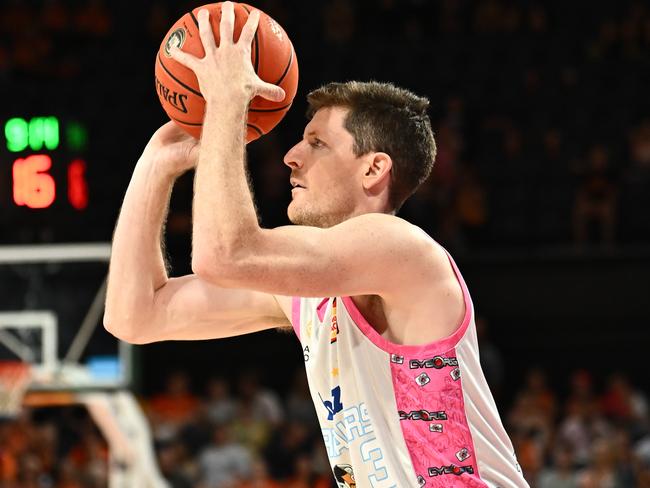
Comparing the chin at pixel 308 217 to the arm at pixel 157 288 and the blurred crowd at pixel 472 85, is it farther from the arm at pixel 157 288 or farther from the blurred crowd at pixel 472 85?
the blurred crowd at pixel 472 85

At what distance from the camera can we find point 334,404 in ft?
11.1

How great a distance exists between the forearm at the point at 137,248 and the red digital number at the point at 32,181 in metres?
4.19

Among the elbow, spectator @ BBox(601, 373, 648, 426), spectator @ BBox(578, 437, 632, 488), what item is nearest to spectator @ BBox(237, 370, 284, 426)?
spectator @ BBox(578, 437, 632, 488)

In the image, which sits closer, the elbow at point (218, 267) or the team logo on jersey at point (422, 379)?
the elbow at point (218, 267)

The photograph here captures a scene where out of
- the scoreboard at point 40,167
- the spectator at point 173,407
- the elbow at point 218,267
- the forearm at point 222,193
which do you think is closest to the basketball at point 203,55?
the forearm at point 222,193

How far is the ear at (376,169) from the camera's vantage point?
11.3 ft

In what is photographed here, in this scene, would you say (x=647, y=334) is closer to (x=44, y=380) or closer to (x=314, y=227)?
(x=44, y=380)

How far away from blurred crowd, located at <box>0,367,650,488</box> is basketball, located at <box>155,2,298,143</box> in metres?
7.32

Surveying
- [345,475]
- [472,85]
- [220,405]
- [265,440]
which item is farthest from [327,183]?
[472,85]

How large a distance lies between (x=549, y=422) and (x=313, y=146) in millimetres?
8628

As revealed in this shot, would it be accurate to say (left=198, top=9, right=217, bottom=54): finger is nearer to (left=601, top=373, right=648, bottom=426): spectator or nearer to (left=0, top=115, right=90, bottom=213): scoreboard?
(left=0, top=115, right=90, bottom=213): scoreboard

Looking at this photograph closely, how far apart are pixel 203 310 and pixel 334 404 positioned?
0.68 meters

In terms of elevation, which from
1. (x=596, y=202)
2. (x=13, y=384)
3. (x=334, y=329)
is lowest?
(x=13, y=384)

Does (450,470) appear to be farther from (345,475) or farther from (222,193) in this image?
(222,193)
